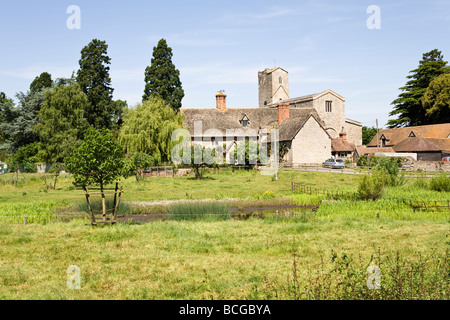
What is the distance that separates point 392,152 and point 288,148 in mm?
16072

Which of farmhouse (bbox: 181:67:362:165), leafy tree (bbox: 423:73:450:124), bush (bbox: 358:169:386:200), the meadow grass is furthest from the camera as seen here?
leafy tree (bbox: 423:73:450:124)

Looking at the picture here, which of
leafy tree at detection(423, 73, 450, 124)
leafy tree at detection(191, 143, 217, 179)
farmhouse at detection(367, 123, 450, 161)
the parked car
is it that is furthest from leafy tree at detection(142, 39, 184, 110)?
leafy tree at detection(423, 73, 450, 124)

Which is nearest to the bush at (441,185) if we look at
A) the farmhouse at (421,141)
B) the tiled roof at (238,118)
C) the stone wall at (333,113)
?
the farmhouse at (421,141)

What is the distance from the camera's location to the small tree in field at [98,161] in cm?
1772

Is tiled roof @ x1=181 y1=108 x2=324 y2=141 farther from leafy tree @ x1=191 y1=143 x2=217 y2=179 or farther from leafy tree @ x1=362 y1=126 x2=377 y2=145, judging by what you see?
leafy tree @ x1=362 y1=126 x2=377 y2=145

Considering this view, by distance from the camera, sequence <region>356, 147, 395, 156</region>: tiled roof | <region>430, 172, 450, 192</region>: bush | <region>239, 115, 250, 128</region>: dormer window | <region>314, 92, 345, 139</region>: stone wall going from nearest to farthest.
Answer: <region>430, 172, 450, 192</region>: bush → <region>356, 147, 395, 156</region>: tiled roof → <region>239, 115, 250, 128</region>: dormer window → <region>314, 92, 345, 139</region>: stone wall

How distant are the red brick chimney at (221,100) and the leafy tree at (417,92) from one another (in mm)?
32825

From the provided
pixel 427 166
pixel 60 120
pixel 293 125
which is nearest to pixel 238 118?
pixel 293 125

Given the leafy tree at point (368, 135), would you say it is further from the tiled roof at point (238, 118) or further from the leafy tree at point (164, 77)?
the leafy tree at point (164, 77)

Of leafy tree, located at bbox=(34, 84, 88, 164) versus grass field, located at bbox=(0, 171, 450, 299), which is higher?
leafy tree, located at bbox=(34, 84, 88, 164)

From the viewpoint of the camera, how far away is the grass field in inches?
317

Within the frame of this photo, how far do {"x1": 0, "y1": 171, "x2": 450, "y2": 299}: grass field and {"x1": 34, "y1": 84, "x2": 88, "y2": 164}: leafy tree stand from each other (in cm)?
3093

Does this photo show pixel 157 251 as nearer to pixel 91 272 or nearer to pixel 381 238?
pixel 91 272
